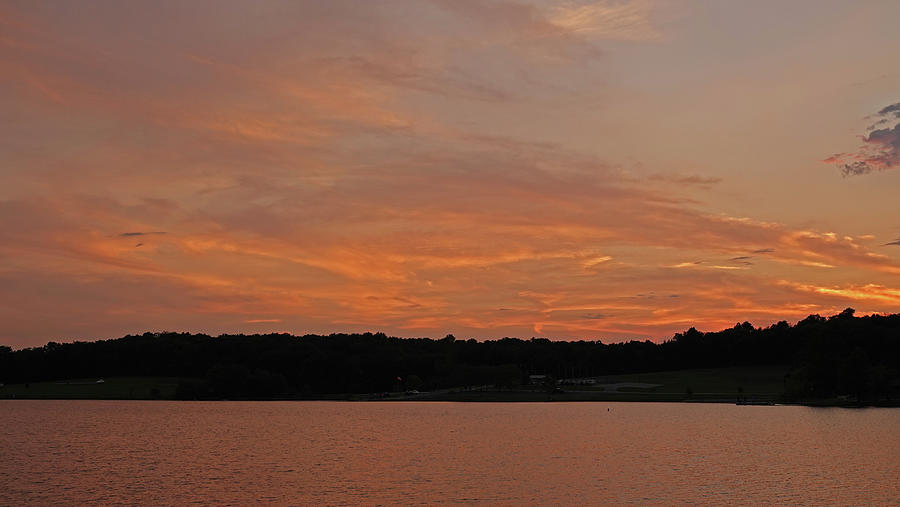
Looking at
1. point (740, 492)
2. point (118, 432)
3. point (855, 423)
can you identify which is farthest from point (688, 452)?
point (118, 432)

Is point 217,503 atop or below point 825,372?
below

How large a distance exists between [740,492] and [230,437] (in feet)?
221

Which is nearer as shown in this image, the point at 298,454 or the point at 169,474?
the point at 169,474

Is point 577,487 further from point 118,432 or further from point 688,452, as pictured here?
point 118,432

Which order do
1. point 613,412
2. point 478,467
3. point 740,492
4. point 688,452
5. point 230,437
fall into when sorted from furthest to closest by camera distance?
1. point 613,412
2. point 230,437
3. point 688,452
4. point 478,467
5. point 740,492

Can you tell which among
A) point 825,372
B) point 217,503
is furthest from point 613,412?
point 217,503

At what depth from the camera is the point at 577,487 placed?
190ft

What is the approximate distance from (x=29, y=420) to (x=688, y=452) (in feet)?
350

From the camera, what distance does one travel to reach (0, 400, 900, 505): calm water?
54.6 meters

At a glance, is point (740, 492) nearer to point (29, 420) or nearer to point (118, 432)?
point (118, 432)

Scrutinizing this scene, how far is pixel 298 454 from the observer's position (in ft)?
269

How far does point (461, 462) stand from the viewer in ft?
241

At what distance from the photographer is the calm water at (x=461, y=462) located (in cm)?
5462

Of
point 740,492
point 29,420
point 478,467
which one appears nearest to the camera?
point 740,492
